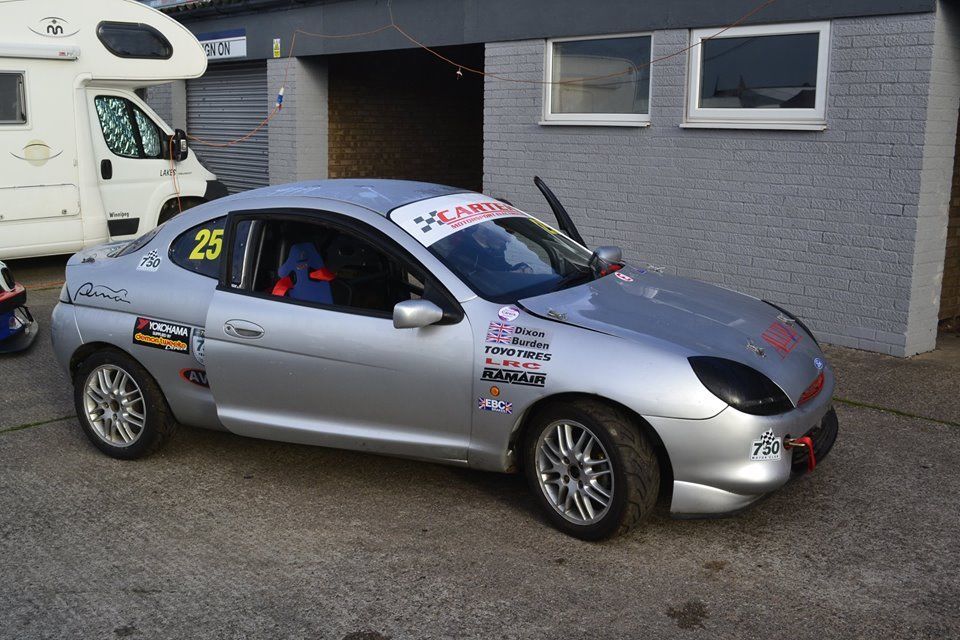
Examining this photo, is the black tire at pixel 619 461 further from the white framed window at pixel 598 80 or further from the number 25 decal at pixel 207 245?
the white framed window at pixel 598 80

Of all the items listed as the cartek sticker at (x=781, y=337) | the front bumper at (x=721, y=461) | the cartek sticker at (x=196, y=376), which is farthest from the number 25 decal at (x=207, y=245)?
the cartek sticker at (x=781, y=337)

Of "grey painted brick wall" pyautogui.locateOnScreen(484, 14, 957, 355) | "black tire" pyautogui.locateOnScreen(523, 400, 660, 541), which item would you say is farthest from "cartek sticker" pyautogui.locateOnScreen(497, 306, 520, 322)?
"grey painted brick wall" pyautogui.locateOnScreen(484, 14, 957, 355)

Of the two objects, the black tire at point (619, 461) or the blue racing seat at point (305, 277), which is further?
the blue racing seat at point (305, 277)

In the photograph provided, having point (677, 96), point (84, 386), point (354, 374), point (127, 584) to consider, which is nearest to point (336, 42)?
point (677, 96)

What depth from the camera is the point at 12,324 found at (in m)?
8.71

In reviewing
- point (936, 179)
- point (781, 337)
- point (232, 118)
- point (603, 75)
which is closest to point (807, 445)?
point (781, 337)

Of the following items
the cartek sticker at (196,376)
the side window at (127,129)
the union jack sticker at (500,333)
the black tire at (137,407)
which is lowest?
the black tire at (137,407)

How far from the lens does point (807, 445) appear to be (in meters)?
4.96

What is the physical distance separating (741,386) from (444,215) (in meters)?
1.85

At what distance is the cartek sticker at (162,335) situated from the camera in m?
5.85

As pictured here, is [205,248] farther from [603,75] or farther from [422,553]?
[603,75]

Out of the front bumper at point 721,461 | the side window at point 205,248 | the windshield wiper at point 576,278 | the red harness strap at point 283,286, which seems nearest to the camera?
the front bumper at point 721,461

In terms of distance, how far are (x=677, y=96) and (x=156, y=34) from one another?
6594 mm

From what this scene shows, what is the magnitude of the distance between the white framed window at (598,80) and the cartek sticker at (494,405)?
220 inches
